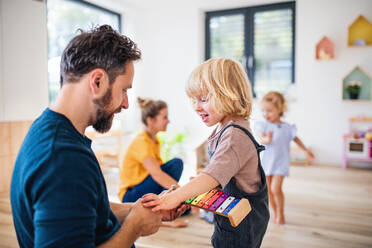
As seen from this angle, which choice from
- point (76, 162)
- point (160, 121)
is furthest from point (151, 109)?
point (76, 162)

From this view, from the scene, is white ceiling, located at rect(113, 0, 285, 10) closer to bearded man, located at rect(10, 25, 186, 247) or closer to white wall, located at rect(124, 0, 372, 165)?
white wall, located at rect(124, 0, 372, 165)

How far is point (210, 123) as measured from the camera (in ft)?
4.15

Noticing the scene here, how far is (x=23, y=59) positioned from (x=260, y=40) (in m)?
3.29

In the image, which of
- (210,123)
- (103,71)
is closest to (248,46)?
(210,123)

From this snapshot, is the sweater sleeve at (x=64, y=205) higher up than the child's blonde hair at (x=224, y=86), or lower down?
lower down

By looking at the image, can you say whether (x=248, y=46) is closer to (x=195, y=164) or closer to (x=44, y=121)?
(x=195, y=164)

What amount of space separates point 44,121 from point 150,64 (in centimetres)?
455

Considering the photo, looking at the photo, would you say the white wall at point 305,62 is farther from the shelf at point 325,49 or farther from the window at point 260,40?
the window at point 260,40

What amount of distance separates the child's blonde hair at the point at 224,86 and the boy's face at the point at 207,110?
2cm

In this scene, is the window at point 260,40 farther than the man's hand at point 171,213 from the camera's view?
Yes

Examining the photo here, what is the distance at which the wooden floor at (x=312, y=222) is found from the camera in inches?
80.7

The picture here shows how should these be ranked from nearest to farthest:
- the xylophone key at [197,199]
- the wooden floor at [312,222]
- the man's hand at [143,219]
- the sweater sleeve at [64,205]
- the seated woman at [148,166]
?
1. the sweater sleeve at [64,205]
2. the man's hand at [143,219]
3. the xylophone key at [197,199]
4. the wooden floor at [312,222]
5. the seated woman at [148,166]

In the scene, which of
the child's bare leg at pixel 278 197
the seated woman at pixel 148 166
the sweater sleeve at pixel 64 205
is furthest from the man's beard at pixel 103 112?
the child's bare leg at pixel 278 197

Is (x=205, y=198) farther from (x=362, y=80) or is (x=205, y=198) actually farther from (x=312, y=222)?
(x=362, y=80)
